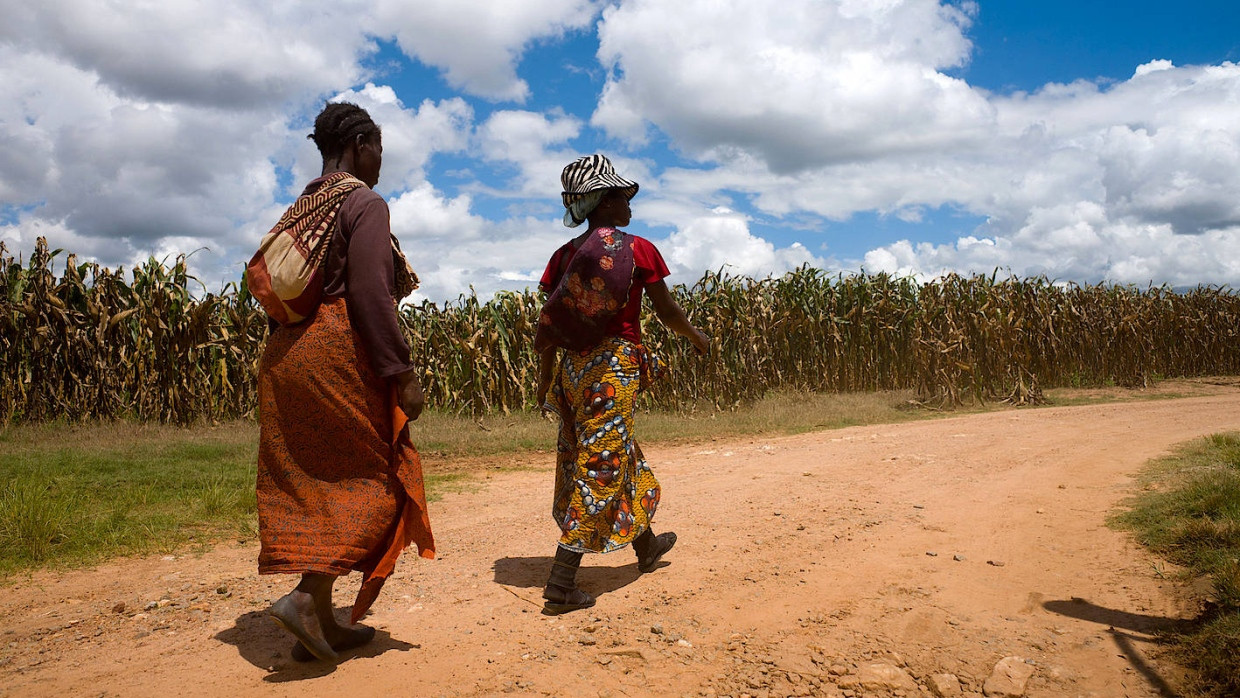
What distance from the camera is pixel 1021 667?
2824 millimetres

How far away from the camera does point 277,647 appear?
3098 millimetres

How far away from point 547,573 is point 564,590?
2.07 feet

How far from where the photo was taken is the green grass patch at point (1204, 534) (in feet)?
8.96

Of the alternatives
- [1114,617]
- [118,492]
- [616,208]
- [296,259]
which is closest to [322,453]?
[296,259]

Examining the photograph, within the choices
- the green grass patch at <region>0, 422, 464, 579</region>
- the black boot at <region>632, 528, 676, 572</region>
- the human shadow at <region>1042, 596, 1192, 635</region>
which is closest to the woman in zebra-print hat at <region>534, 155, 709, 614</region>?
the black boot at <region>632, 528, 676, 572</region>

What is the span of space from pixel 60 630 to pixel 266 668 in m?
1.14

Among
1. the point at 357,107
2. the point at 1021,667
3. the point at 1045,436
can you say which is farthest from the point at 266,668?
the point at 1045,436

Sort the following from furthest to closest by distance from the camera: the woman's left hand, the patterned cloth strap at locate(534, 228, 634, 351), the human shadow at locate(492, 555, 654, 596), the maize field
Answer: the maize field < the human shadow at locate(492, 555, 654, 596) < the patterned cloth strap at locate(534, 228, 634, 351) < the woman's left hand

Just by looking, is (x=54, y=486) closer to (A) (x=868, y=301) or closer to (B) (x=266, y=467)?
(B) (x=266, y=467)

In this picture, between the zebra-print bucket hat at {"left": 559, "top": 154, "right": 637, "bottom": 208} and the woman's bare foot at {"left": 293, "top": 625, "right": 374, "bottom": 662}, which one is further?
the zebra-print bucket hat at {"left": 559, "top": 154, "right": 637, "bottom": 208}

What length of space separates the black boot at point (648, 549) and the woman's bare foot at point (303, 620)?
1.59m

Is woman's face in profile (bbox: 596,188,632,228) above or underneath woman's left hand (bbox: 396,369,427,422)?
above

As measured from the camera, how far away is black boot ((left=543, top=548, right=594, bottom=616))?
3463 mm

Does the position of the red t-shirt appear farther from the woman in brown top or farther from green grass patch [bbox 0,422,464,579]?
green grass patch [bbox 0,422,464,579]
